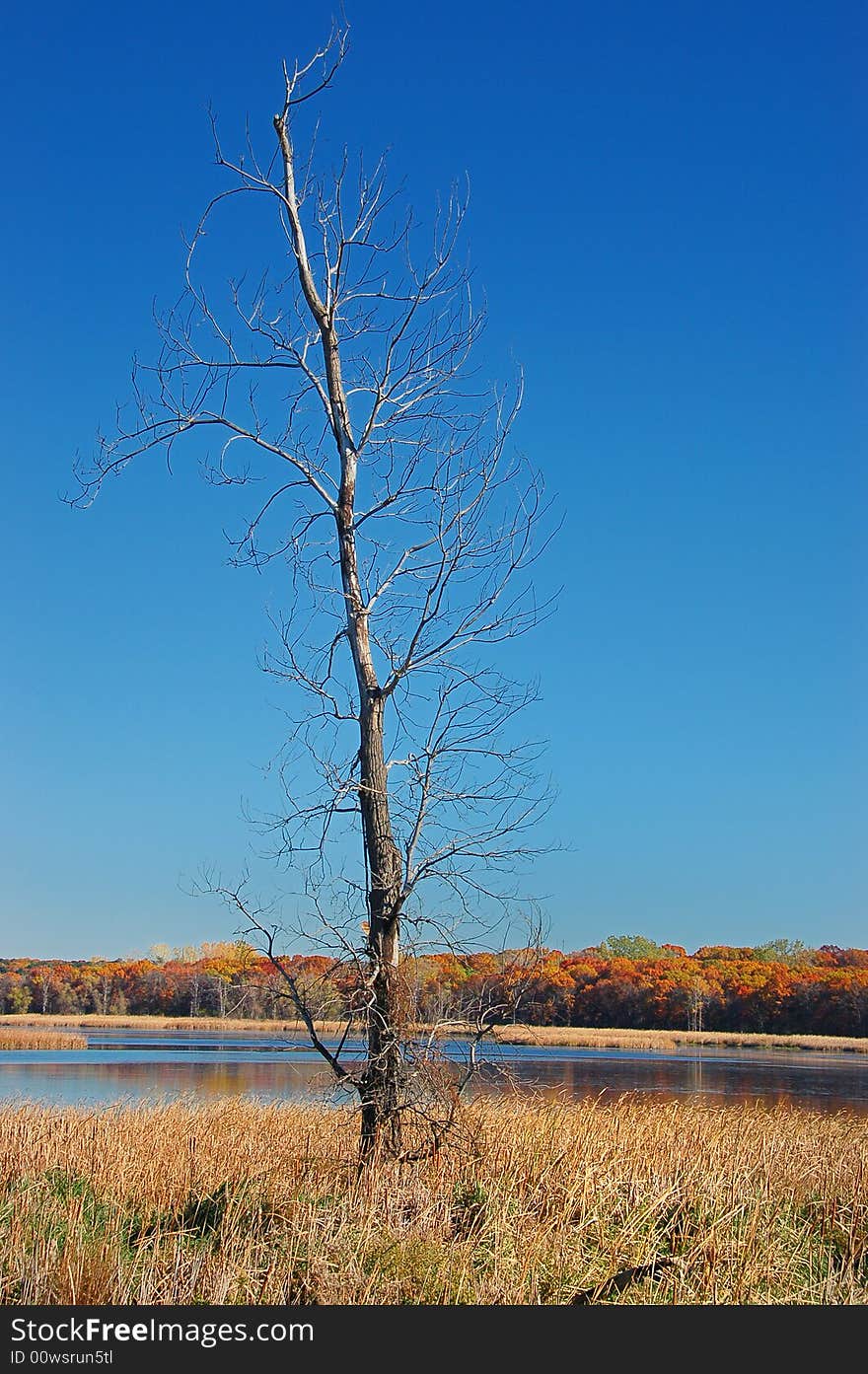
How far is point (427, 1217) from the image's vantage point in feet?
25.3

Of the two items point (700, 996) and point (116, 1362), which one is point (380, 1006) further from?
point (700, 996)

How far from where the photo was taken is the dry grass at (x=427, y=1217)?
21.9ft

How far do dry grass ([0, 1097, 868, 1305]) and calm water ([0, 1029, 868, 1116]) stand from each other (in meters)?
4.97

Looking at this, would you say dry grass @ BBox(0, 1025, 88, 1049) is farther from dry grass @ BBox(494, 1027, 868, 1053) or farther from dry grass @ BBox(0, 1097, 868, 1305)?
dry grass @ BBox(0, 1097, 868, 1305)

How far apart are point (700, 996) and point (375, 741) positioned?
67.7 meters

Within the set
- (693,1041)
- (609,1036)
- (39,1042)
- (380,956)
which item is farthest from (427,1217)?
(693,1041)

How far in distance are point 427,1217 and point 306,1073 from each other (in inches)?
998

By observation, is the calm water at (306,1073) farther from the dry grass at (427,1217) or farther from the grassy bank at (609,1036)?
the dry grass at (427,1217)

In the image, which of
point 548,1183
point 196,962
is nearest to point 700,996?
point 196,962

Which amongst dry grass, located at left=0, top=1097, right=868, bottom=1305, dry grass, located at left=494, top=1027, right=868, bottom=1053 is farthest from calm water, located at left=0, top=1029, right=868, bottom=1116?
dry grass, located at left=0, top=1097, right=868, bottom=1305

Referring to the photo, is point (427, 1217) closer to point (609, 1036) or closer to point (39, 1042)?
point (39, 1042)

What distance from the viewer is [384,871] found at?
9664 millimetres

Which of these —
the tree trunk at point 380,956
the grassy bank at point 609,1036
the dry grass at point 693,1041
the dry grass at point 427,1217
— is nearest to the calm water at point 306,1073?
the dry grass at point 693,1041

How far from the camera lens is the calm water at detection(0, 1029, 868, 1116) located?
86.0 ft
